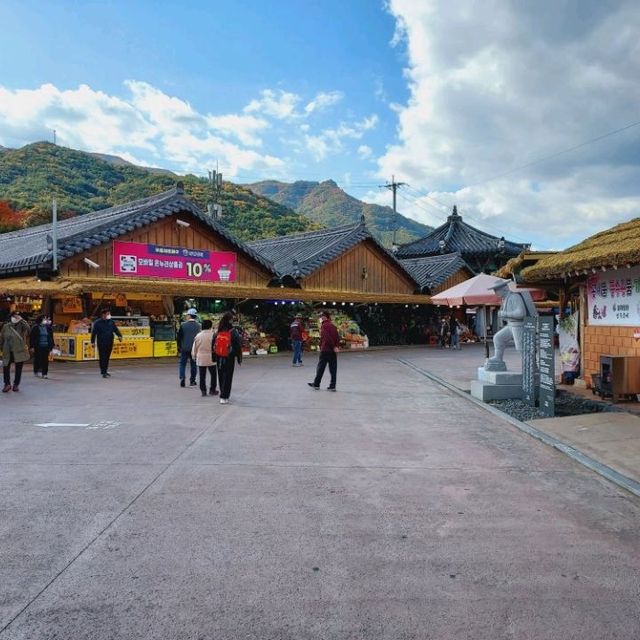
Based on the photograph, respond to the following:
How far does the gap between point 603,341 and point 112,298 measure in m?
15.5

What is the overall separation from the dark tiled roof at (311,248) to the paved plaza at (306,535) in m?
17.9

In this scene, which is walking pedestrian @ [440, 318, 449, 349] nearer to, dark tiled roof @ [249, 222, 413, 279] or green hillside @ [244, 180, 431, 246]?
dark tiled roof @ [249, 222, 413, 279]

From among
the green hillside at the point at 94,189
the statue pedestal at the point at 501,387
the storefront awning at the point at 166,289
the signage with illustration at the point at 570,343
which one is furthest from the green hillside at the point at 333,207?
the statue pedestal at the point at 501,387

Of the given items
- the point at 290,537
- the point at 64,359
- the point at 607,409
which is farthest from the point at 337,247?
the point at 290,537

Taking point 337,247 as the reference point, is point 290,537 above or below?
below

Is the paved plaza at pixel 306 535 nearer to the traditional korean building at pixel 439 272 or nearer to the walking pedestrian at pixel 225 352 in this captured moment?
the walking pedestrian at pixel 225 352

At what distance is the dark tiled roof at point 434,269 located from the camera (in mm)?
31375

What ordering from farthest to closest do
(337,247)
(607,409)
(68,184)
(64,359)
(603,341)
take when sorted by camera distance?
(68,184)
(337,247)
(64,359)
(603,341)
(607,409)

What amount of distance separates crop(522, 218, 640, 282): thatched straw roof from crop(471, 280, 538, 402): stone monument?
82 centimetres

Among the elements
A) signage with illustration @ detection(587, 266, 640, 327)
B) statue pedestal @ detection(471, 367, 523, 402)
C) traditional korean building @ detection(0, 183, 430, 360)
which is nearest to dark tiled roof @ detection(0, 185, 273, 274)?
traditional korean building @ detection(0, 183, 430, 360)

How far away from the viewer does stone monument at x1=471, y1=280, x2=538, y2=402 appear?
11.1 m

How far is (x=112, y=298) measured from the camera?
1998 centimetres

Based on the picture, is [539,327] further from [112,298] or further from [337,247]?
[337,247]

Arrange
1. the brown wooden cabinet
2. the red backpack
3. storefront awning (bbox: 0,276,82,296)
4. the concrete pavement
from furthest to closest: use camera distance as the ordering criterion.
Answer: storefront awning (bbox: 0,276,82,296) → the red backpack → the brown wooden cabinet → the concrete pavement
